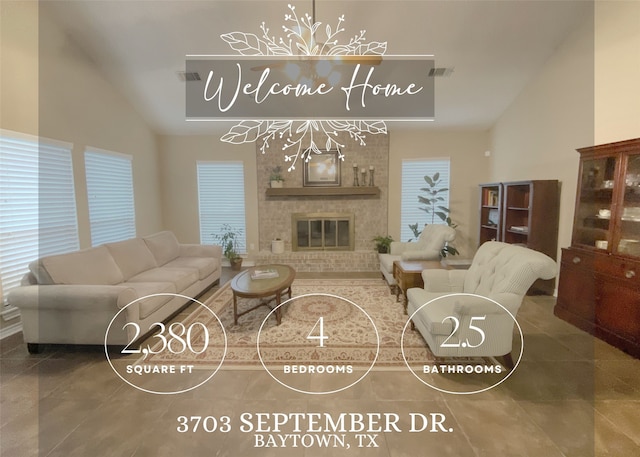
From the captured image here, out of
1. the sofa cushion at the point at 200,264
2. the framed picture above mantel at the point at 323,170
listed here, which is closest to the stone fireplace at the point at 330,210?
the framed picture above mantel at the point at 323,170

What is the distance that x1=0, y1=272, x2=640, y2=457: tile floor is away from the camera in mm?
1538

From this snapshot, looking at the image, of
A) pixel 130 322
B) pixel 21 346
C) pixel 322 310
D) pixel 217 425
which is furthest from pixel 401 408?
pixel 21 346

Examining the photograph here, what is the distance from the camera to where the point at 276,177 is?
16.5 feet

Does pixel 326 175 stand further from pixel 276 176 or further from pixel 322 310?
pixel 322 310

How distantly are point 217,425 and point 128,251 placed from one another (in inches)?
94.5

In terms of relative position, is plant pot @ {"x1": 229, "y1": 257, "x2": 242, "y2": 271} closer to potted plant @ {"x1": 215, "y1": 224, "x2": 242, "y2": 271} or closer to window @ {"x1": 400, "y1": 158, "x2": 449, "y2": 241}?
potted plant @ {"x1": 215, "y1": 224, "x2": 242, "y2": 271}

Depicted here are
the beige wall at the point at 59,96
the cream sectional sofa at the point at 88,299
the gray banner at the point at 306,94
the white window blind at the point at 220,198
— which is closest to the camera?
the cream sectional sofa at the point at 88,299

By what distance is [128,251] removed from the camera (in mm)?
3297

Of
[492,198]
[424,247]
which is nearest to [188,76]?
[424,247]

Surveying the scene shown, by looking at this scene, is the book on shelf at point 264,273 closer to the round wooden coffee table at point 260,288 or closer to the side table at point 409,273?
the round wooden coffee table at point 260,288

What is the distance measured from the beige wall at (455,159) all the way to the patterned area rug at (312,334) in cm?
246

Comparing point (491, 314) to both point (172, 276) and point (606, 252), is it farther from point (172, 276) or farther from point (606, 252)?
point (172, 276)

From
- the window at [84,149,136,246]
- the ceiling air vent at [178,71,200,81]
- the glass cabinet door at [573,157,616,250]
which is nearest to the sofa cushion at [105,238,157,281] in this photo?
the window at [84,149,136,246]

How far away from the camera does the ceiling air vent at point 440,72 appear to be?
3.61 m
